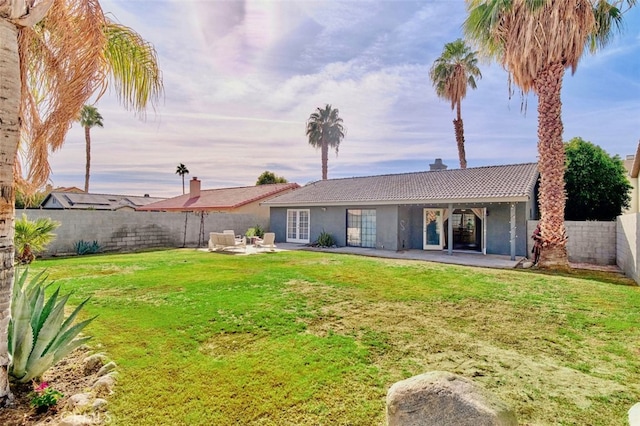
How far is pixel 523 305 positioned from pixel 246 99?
13.0 metres

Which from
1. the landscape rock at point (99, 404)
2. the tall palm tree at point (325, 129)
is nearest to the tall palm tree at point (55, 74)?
the landscape rock at point (99, 404)

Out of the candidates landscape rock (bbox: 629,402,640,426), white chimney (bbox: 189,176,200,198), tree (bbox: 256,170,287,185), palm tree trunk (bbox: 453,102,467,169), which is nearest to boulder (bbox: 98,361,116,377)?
landscape rock (bbox: 629,402,640,426)

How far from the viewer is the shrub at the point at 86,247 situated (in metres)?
17.3

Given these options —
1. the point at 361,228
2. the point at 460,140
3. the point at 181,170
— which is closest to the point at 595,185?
the point at 460,140

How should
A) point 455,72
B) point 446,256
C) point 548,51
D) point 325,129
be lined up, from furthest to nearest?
point 325,129 < point 455,72 < point 446,256 < point 548,51

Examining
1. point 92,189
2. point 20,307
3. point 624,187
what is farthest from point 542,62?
point 92,189

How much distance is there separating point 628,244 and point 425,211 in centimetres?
899

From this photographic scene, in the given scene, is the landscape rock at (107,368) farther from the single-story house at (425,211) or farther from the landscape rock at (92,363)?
the single-story house at (425,211)

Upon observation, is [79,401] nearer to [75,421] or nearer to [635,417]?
[75,421]

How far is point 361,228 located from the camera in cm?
2038

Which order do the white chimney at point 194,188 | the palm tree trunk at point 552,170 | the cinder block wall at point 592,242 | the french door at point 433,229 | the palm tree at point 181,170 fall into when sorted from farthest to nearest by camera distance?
the palm tree at point 181,170
the white chimney at point 194,188
the french door at point 433,229
the cinder block wall at point 592,242
the palm tree trunk at point 552,170

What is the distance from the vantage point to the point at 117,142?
14.5m

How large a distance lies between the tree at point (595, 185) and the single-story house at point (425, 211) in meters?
3.17

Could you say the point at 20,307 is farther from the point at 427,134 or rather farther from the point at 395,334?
the point at 427,134
